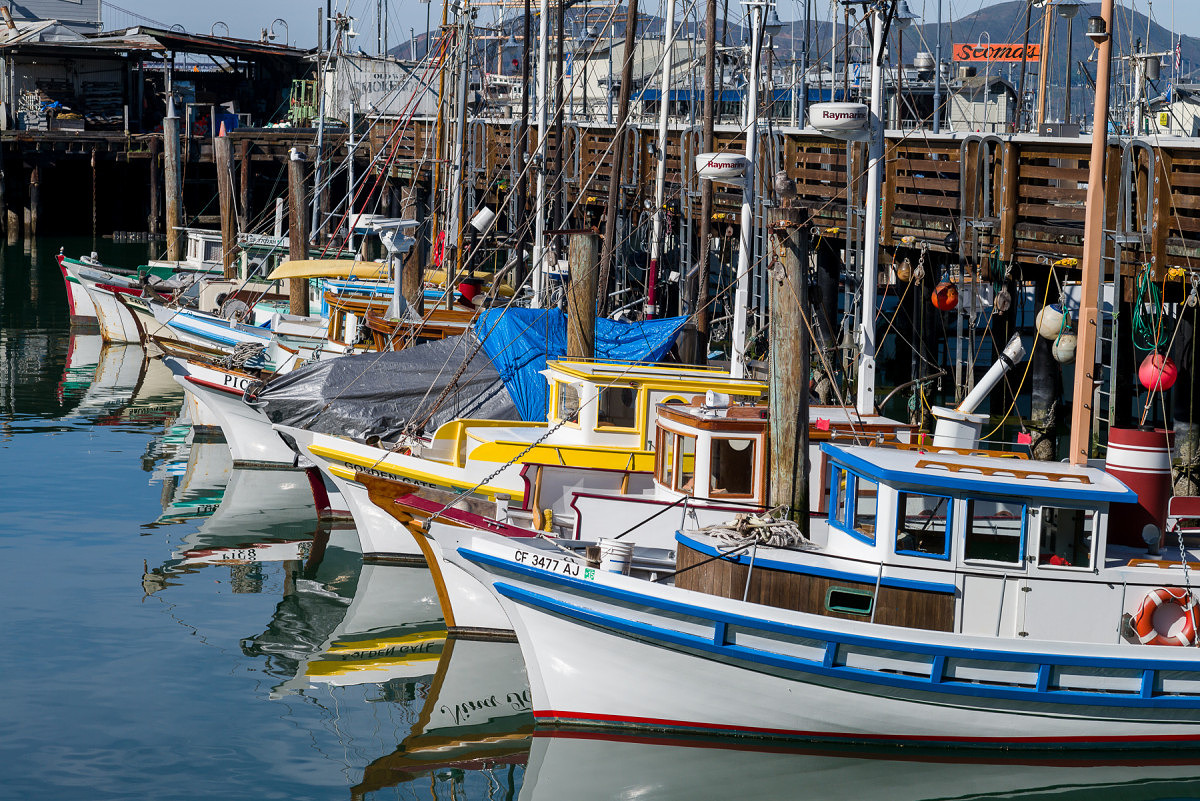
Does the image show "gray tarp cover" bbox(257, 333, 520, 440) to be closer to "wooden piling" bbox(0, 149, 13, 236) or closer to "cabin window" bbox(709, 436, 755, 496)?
"cabin window" bbox(709, 436, 755, 496)

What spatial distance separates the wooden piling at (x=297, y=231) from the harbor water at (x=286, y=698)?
8827mm

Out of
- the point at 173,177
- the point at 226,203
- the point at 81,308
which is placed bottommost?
the point at 81,308

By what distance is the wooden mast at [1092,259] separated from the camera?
12117mm

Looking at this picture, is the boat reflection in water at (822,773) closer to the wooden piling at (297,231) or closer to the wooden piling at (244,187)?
the wooden piling at (297,231)

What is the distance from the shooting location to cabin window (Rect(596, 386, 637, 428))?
1574 centimetres

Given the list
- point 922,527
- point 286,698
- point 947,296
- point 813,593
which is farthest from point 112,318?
point 922,527

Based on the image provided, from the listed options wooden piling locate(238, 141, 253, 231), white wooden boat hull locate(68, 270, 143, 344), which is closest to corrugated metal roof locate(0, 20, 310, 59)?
wooden piling locate(238, 141, 253, 231)

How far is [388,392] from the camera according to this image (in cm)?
1909

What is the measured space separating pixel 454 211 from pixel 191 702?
13406mm

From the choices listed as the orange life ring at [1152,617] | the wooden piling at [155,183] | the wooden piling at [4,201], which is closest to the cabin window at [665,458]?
the orange life ring at [1152,617]

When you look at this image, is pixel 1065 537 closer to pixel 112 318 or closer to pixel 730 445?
pixel 730 445

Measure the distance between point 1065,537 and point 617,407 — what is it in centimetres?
599

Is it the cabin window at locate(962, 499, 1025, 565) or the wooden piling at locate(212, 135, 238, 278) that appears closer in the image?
the cabin window at locate(962, 499, 1025, 565)

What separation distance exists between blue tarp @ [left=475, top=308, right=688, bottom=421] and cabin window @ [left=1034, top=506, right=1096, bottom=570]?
25.3ft
